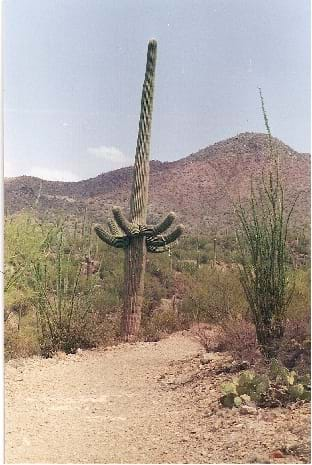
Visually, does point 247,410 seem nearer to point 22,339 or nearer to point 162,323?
point 162,323

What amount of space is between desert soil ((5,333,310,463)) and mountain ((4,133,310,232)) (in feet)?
4.64

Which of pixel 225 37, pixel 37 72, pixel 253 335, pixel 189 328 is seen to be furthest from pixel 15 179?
pixel 189 328

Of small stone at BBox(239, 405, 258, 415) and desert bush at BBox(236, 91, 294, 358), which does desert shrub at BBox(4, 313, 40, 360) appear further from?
small stone at BBox(239, 405, 258, 415)

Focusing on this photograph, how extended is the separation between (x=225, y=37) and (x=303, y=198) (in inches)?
52.3

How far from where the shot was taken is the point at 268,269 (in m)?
5.76

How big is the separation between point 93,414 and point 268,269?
1881mm

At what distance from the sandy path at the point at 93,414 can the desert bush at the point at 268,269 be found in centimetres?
96

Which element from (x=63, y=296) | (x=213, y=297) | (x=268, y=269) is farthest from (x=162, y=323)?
(x=268, y=269)

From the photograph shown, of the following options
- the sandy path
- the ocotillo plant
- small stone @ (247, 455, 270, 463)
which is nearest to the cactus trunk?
the ocotillo plant

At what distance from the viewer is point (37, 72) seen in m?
5.17

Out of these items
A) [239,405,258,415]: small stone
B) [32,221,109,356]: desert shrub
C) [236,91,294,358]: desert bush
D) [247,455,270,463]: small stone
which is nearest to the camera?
[247,455,270,463]: small stone

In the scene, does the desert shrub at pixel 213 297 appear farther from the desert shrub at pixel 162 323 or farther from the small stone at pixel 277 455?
the small stone at pixel 277 455

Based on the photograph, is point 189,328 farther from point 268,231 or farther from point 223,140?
point 223,140

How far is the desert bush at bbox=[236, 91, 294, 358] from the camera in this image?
18.5ft
